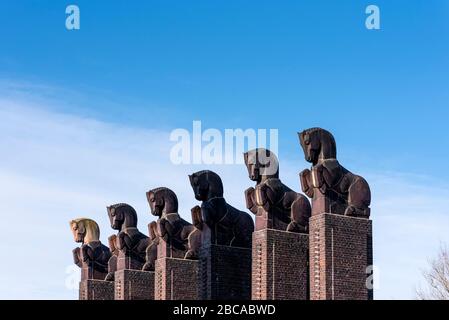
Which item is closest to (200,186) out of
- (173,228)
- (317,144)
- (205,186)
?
(205,186)

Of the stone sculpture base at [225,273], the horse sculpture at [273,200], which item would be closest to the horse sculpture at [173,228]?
the stone sculpture base at [225,273]

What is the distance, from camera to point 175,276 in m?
40.8

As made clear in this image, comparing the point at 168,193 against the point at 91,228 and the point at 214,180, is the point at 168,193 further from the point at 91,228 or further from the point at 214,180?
the point at 91,228

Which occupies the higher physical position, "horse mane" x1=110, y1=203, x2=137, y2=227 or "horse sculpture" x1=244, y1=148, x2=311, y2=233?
"horse mane" x1=110, y1=203, x2=137, y2=227

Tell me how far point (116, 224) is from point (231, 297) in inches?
310

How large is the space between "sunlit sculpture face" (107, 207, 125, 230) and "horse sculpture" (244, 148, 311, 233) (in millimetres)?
9266

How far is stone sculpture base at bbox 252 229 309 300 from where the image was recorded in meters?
35.0

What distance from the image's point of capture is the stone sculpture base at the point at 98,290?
4862 centimetres

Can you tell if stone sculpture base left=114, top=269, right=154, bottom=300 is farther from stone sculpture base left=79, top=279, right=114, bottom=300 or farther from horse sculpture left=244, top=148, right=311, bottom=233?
horse sculpture left=244, top=148, right=311, bottom=233

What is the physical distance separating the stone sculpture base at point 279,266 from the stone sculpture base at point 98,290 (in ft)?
46.4

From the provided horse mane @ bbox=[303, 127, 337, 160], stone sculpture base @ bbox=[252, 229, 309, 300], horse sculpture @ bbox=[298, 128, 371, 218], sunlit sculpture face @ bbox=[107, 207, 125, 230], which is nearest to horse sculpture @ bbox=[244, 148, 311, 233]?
stone sculpture base @ bbox=[252, 229, 309, 300]

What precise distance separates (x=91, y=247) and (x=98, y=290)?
5.48 feet

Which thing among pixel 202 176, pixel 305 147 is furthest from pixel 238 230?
pixel 305 147

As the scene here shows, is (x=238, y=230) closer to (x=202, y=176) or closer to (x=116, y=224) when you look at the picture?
(x=202, y=176)
